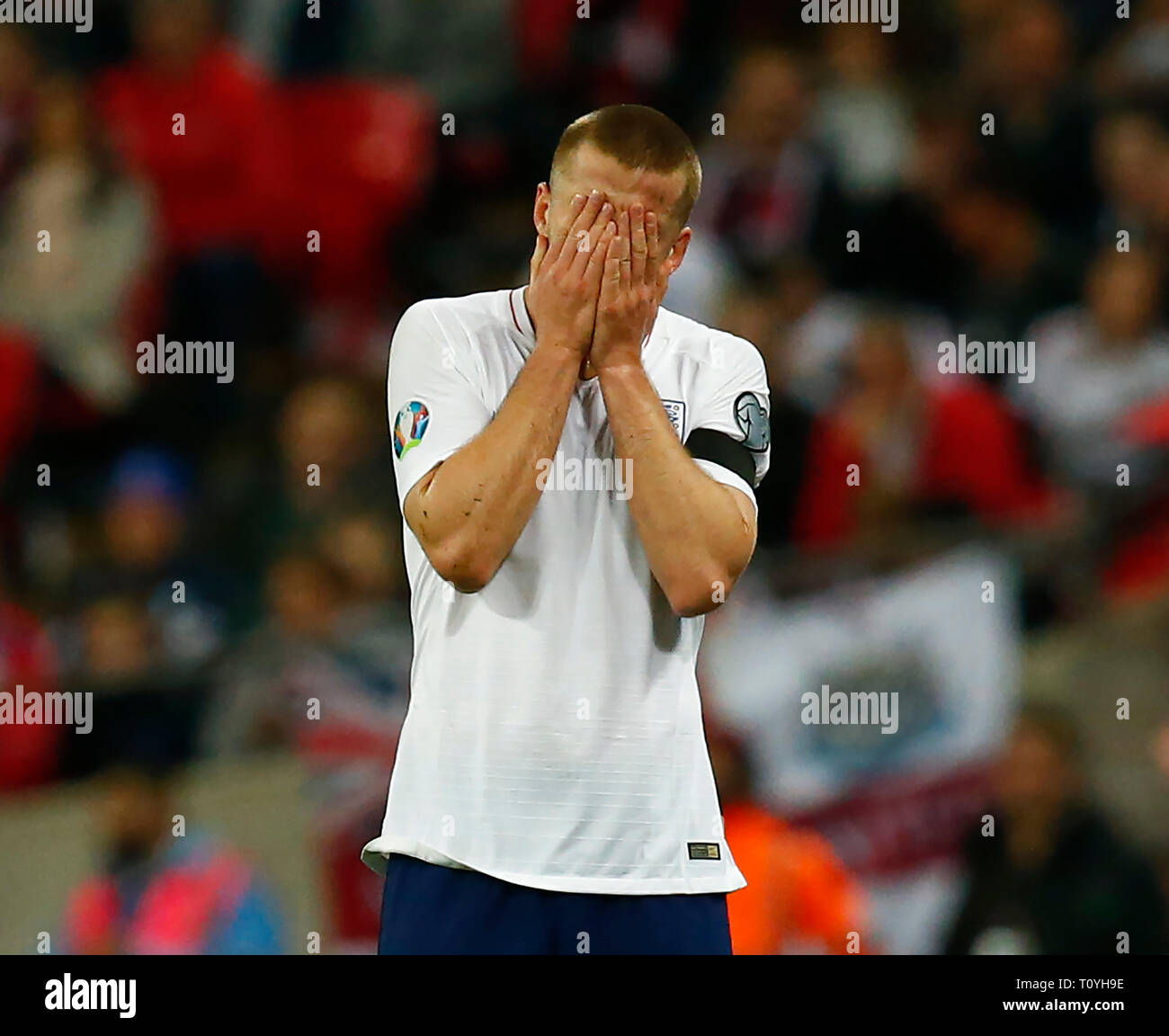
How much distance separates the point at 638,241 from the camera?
2.79 meters

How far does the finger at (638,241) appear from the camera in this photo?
9.15 ft

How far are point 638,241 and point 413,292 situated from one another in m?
3.82

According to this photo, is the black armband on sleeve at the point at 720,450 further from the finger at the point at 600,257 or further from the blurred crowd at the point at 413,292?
the blurred crowd at the point at 413,292

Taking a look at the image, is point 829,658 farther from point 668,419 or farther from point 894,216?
point 668,419

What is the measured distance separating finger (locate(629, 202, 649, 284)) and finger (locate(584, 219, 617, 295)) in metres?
0.03

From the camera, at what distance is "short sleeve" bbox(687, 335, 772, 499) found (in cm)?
292

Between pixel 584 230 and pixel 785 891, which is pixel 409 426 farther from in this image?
pixel 785 891

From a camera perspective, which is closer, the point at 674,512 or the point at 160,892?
the point at 674,512

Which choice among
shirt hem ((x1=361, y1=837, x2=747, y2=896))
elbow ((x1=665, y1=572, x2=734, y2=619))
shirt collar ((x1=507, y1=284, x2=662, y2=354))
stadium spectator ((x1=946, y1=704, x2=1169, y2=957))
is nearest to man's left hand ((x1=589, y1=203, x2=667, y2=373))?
shirt collar ((x1=507, y1=284, x2=662, y2=354))

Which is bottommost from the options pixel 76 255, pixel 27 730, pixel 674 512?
pixel 27 730

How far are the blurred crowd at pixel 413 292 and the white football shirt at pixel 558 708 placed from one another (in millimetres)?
2883

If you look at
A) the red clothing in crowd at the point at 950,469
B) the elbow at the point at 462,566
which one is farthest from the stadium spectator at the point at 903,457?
the elbow at the point at 462,566

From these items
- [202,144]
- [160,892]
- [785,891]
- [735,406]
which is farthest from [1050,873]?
[202,144]

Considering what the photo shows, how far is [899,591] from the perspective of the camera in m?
5.80
